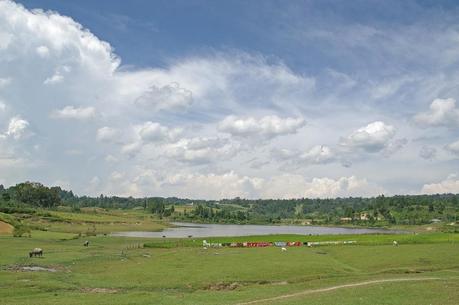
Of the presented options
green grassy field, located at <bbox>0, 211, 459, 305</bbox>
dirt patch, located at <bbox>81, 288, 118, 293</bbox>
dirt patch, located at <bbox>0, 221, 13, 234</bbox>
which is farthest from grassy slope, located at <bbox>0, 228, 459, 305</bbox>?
dirt patch, located at <bbox>0, 221, 13, 234</bbox>

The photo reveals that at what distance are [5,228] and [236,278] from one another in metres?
84.1

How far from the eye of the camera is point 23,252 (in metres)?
68.5

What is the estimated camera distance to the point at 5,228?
110 meters

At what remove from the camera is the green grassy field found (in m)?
35.0

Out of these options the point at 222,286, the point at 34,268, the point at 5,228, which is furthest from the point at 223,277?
the point at 5,228

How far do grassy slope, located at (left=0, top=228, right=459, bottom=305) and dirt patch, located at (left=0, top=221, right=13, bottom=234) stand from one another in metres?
38.7

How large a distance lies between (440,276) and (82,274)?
3704cm

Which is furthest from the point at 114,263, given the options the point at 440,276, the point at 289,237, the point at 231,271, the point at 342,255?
the point at 289,237

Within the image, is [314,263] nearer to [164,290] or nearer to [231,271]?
[231,271]

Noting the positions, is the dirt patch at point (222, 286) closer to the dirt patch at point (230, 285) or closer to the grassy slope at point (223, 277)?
the dirt patch at point (230, 285)

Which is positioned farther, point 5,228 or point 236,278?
point 5,228

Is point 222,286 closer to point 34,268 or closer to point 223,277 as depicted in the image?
point 223,277

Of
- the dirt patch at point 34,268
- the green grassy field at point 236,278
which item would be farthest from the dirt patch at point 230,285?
the dirt patch at point 34,268

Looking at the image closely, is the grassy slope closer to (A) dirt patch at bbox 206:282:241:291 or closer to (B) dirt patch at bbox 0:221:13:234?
(A) dirt patch at bbox 206:282:241:291
